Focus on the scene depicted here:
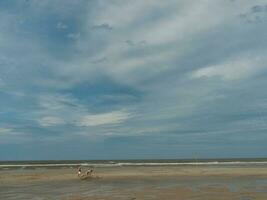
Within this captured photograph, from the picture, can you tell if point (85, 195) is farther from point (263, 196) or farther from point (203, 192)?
point (263, 196)

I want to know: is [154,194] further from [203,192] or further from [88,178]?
[88,178]

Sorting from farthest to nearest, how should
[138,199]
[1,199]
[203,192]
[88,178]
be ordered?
[88,178] → [203,192] → [1,199] → [138,199]

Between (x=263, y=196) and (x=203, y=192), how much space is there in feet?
13.8

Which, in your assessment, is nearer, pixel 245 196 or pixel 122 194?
pixel 245 196

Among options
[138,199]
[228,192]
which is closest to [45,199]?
[138,199]

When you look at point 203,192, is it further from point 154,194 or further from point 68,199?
point 68,199

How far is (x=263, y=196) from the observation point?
82.8 ft

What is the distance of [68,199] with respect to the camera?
25375 mm

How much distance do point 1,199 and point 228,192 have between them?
13790 millimetres

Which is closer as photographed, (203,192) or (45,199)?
(45,199)

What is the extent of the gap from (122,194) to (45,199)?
4.83m

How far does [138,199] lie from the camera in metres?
24.8

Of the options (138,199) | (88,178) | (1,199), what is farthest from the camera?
(88,178)

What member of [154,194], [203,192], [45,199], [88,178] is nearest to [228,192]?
[203,192]
